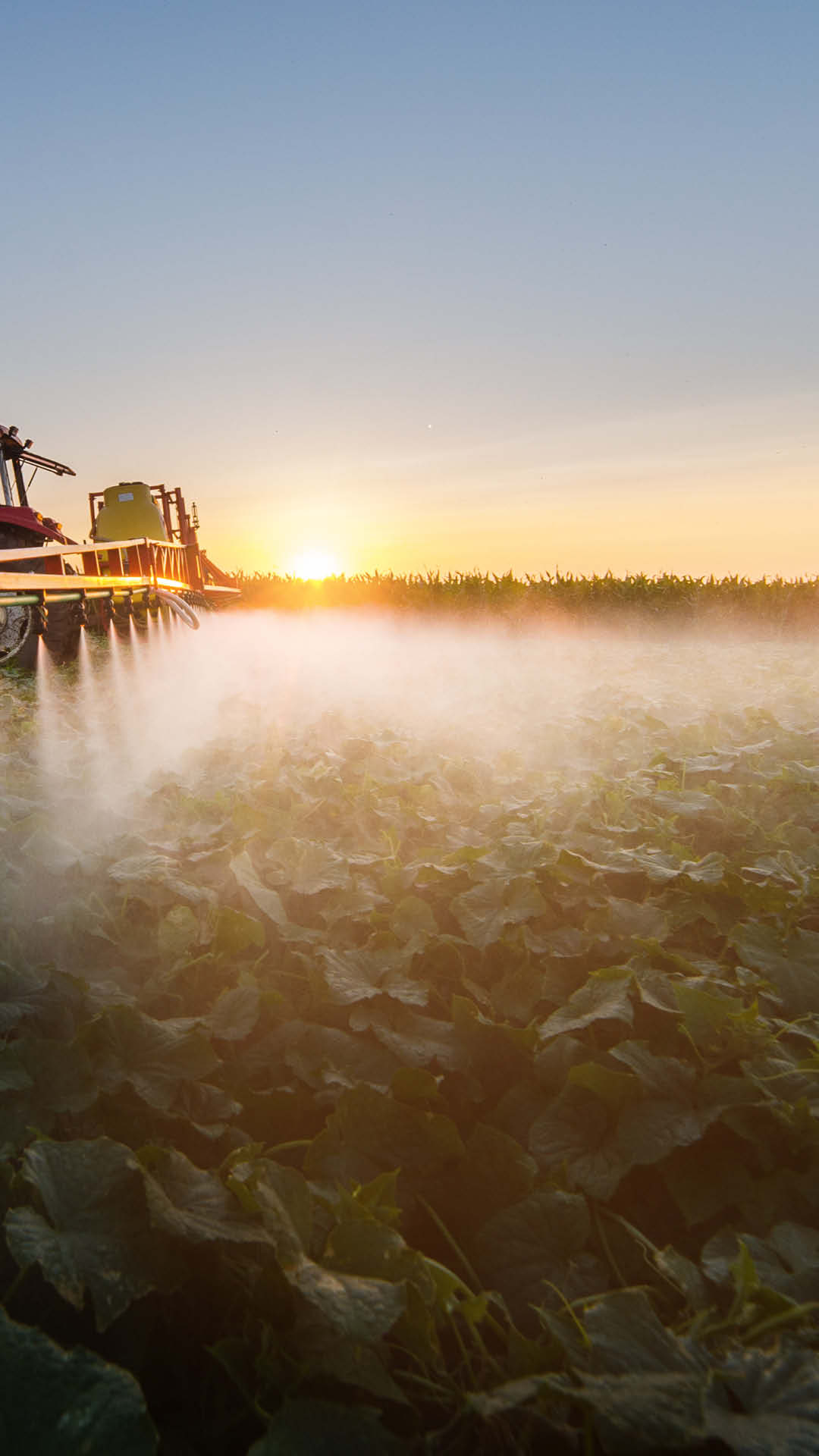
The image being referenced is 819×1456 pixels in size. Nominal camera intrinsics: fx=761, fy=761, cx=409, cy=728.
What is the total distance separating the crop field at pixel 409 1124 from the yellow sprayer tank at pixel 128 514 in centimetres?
1077

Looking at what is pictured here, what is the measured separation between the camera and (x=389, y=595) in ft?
62.6

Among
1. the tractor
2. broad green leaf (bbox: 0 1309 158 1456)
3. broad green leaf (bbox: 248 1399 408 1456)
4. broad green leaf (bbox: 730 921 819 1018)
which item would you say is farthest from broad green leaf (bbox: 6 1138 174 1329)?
the tractor

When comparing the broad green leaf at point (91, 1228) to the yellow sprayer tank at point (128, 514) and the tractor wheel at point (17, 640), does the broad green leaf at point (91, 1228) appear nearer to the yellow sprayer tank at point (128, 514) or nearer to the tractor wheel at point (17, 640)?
the tractor wheel at point (17, 640)

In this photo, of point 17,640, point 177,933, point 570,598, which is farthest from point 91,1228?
point 570,598

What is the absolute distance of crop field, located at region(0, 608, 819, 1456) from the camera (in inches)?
38.8

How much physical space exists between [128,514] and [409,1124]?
43.3ft

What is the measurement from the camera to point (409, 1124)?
1.47m

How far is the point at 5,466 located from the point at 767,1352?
1027 cm

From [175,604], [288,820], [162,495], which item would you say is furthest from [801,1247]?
[162,495]

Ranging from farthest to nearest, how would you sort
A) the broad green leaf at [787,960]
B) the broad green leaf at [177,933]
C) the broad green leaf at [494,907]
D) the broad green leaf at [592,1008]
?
the broad green leaf at [494,907], the broad green leaf at [177,933], the broad green leaf at [787,960], the broad green leaf at [592,1008]

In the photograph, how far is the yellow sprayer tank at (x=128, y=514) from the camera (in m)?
13.0

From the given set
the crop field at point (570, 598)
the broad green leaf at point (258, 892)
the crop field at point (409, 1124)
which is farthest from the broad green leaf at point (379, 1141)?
the crop field at point (570, 598)

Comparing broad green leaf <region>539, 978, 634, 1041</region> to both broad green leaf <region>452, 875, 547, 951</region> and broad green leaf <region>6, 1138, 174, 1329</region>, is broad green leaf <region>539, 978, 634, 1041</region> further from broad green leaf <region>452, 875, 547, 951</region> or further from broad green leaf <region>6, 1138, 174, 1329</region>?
broad green leaf <region>6, 1138, 174, 1329</region>

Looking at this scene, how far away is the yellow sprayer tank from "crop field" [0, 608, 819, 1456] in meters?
10.8
